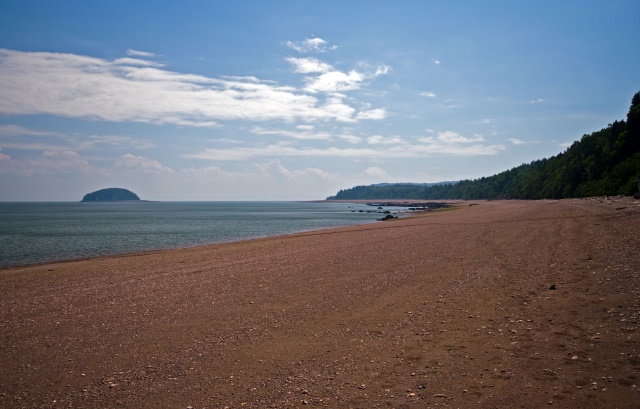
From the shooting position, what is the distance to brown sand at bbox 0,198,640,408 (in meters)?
6.18

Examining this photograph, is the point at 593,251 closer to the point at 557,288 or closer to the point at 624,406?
the point at 557,288

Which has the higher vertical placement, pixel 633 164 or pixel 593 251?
pixel 633 164

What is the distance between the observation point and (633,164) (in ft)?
195

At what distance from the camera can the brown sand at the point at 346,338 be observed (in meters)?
6.18

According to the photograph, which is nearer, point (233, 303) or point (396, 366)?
point (396, 366)

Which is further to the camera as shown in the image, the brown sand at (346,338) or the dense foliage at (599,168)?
the dense foliage at (599,168)

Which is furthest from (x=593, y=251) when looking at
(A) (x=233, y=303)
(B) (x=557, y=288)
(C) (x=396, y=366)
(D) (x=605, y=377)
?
(A) (x=233, y=303)

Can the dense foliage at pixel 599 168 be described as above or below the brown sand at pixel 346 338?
above

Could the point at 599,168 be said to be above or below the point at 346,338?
above

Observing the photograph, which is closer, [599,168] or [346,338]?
[346,338]

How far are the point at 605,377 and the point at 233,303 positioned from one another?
30.5 ft

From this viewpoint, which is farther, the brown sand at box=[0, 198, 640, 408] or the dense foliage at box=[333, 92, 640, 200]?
the dense foliage at box=[333, 92, 640, 200]

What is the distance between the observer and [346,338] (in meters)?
8.61

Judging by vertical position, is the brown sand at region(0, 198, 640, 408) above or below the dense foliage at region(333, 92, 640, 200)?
below
